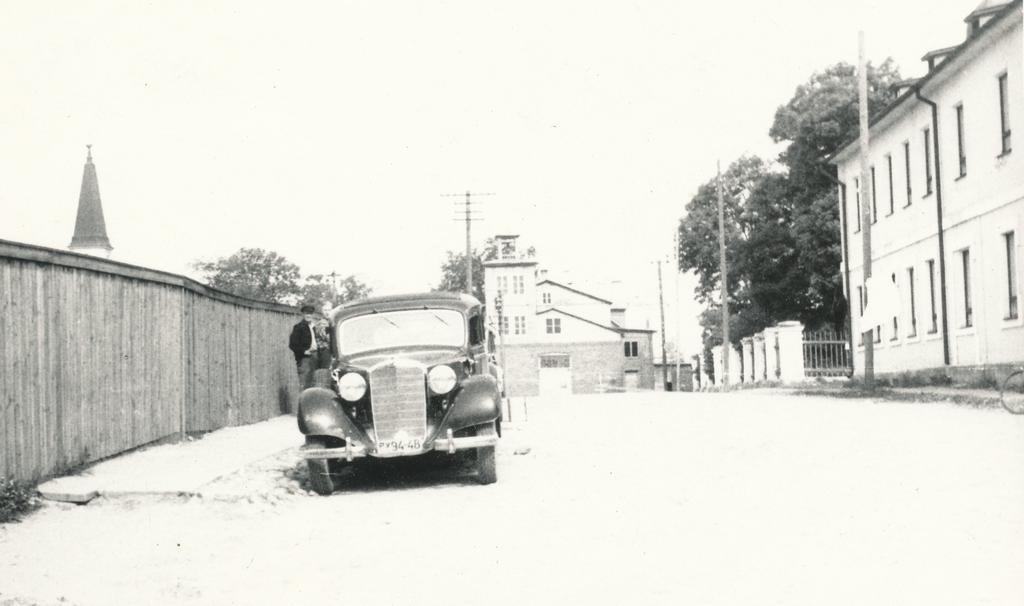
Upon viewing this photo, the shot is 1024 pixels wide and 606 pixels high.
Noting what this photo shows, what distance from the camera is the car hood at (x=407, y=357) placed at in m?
10.8

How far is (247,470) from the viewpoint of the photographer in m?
10.4

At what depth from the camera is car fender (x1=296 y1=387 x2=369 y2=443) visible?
9.91 metres

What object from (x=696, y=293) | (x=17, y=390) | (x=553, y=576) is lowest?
(x=553, y=576)

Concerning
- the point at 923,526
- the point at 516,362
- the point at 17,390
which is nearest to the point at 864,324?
the point at 923,526

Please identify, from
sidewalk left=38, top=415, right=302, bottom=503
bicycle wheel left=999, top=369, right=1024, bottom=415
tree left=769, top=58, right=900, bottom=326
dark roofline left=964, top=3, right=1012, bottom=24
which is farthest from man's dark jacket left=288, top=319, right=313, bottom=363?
tree left=769, top=58, right=900, bottom=326

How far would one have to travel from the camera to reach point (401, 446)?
9938mm

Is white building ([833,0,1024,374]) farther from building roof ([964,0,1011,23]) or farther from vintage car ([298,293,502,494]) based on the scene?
vintage car ([298,293,502,494])

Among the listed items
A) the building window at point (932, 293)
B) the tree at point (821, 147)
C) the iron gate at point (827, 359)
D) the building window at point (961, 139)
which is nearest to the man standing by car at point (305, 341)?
the building window at point (961, 139)

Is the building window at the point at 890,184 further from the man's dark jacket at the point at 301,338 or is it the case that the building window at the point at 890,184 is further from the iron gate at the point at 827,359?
the man's dark jacket at the point at 301,338

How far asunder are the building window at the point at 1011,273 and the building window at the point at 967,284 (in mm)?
2232

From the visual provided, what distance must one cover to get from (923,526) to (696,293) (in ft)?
184

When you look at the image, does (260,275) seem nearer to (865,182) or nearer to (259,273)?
(259,273)

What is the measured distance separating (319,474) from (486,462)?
1.53m

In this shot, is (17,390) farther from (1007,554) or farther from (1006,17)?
(1006,17)
